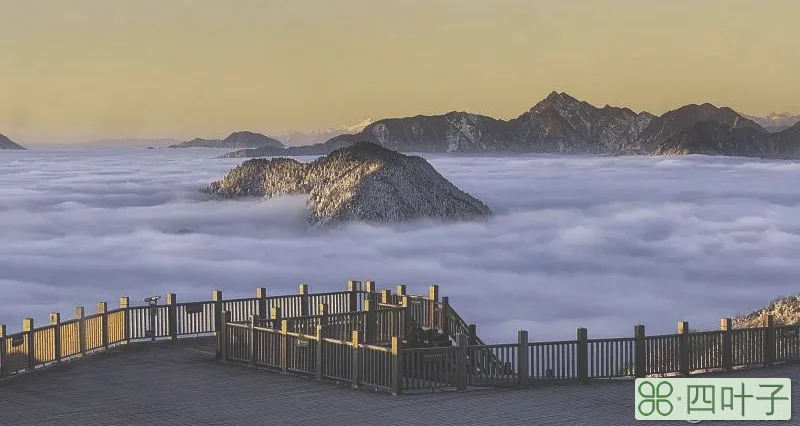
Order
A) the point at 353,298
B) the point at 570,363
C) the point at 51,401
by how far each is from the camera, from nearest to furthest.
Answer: the point at 51,401
the point at 570,363
the point at 353,298

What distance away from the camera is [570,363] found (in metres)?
29.8

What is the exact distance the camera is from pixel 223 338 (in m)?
33.3

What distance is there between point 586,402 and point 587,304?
484 feet

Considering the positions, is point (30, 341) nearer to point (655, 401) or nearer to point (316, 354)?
point (316, 354)

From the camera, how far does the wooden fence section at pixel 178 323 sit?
31.5 meters

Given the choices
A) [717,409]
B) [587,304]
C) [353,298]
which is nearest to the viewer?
[717,409]

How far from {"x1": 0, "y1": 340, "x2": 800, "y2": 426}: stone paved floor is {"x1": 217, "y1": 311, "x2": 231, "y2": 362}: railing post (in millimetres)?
1112

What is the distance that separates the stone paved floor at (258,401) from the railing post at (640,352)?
1.96ft

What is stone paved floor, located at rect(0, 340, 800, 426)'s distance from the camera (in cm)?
2525

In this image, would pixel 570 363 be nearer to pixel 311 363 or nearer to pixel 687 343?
pixel 687 343

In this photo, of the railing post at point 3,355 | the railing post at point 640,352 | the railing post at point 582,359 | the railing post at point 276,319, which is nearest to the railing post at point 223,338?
the railing post at point 276,319

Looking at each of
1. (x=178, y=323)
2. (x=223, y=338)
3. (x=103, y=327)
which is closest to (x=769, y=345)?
(x=223, y=338)

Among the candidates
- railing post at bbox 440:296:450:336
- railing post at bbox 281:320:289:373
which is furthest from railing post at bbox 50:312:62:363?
railing post at bbox 440:296:450:336

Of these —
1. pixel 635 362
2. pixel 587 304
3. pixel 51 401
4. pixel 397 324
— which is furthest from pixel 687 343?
pixel 587 304
